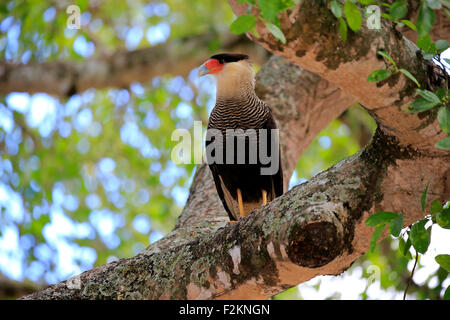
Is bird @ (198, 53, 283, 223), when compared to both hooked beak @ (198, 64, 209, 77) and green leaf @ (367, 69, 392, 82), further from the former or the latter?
green leaf @ (367, 69, 392, 82)

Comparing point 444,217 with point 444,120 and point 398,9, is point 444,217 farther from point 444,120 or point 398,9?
point 398,9

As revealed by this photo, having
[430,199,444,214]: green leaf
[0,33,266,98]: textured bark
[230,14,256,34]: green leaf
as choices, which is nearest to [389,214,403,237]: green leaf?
[430,199,444,214]: green leaf

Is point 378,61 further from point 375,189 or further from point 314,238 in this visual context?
point 314,238

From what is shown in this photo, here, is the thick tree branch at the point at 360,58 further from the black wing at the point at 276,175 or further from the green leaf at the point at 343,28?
the black wing at the point at 276,175

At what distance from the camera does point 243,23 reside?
1763 mm

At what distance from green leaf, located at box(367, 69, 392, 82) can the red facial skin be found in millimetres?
2225

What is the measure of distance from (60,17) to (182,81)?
1821mm

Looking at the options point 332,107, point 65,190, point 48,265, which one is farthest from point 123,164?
point 332,107

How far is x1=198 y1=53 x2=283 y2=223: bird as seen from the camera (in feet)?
12.6

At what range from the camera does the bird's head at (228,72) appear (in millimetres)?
3992

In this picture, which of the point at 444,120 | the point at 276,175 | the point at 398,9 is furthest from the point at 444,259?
the point at 276,175

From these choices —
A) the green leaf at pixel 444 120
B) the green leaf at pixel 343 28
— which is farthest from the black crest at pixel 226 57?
the green leaf at pixel 444 120

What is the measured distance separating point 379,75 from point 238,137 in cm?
204
